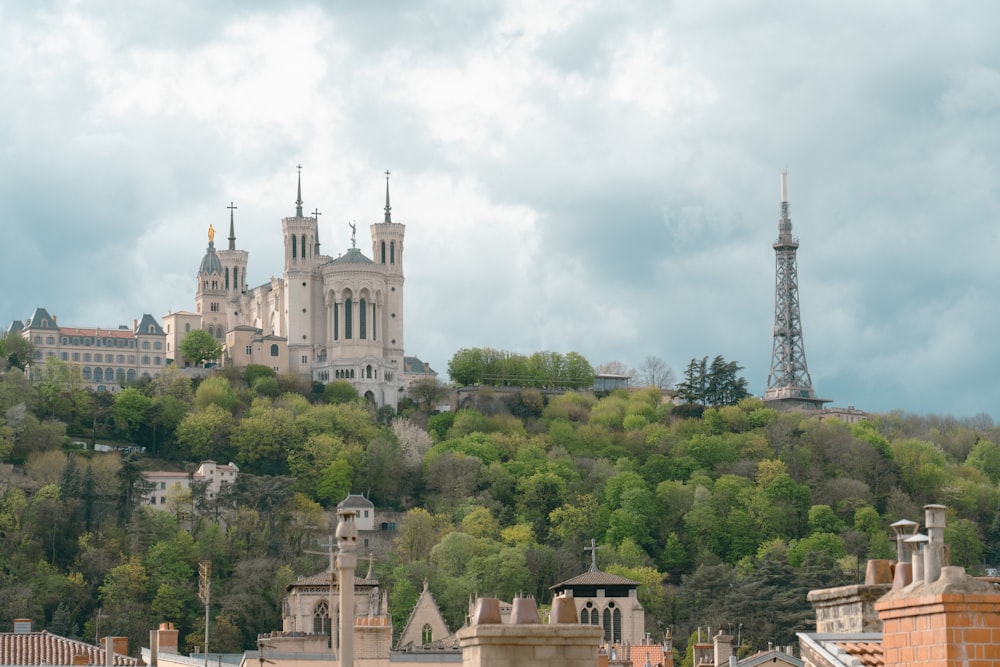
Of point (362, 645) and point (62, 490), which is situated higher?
point (62, 490)

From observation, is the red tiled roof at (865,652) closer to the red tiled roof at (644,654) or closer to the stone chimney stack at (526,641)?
the stone chimney stack at (526,641)

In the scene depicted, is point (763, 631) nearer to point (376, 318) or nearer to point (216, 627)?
point (216, 627)

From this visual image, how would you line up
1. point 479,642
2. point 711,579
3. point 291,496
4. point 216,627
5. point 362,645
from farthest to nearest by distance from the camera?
point 291,496
point 711,579
point 216,627
point 362,645
point 479,642

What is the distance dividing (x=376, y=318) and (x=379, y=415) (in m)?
11.2

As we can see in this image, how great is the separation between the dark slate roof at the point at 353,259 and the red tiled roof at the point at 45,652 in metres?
128

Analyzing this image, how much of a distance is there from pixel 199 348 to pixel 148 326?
638cm

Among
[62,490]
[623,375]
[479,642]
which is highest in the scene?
[623,375]

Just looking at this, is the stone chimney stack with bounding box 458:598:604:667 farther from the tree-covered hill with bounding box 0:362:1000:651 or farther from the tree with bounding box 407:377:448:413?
the tree with bounding box 407:377:448:413

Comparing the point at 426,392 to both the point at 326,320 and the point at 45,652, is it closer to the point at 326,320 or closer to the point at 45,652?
the point at 326,320

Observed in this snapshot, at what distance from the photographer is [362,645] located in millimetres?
35469

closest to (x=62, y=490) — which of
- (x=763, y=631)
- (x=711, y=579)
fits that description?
(x=711, y=579)

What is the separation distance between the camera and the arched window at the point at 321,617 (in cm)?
6465

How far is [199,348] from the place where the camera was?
6747 inches

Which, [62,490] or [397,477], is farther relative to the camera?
[397,477]
